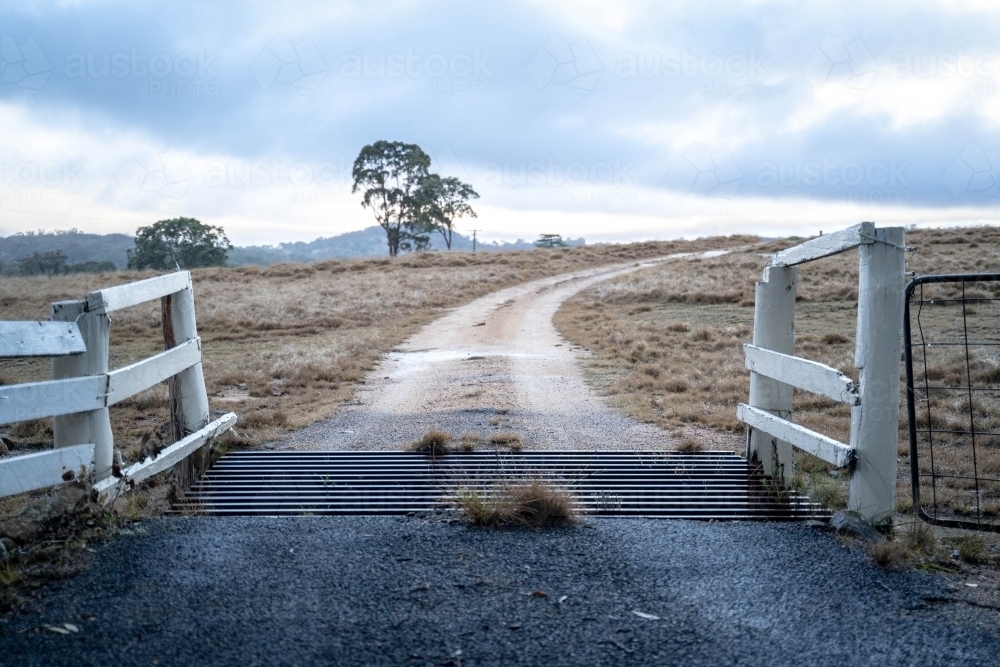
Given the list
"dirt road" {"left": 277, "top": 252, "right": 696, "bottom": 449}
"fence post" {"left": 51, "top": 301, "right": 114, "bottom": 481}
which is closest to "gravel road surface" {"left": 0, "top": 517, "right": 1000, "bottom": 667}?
"fence post" {"left": 51, "top": 301, "right": 114, "bottom": 481}

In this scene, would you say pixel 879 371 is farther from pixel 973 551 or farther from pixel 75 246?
pixel 75 246

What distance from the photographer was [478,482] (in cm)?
580

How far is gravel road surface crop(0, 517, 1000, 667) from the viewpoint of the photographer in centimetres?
287

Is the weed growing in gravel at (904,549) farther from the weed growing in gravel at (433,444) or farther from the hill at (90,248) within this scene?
the hill at (90,248)

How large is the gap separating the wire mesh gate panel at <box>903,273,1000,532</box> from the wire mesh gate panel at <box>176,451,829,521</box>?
1.07 meters

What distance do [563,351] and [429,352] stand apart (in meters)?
2.58

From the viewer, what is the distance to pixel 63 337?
4.08 m

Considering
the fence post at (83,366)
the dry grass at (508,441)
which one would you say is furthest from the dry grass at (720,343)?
the fence post at (83,366)

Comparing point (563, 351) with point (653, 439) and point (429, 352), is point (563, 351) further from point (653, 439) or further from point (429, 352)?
point (653, 439)

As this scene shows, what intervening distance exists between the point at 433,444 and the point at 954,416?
6.08m

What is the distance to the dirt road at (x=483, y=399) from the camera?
8039 mm

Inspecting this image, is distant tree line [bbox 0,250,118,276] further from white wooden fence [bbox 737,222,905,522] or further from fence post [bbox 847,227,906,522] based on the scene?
fence post [bbox 847,227,906,522]

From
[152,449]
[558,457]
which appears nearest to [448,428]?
[558,457]

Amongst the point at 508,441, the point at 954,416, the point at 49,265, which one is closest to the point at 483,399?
the point at 508,441
